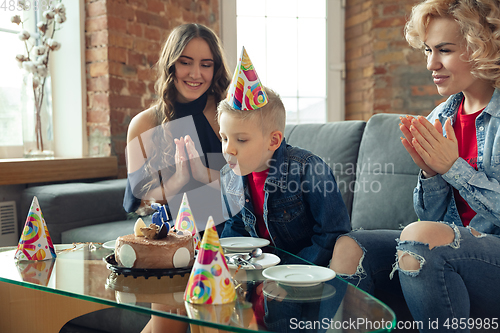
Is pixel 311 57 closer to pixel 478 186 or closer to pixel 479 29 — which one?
pixel 479 29

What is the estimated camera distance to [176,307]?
0.77m

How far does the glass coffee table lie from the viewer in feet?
2.34

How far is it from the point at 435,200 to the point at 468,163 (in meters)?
0.14

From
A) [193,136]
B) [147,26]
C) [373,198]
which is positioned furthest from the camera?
[147,26]

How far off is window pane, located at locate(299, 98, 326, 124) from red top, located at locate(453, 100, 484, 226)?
7.36ft

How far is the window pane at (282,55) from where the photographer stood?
345 centimetres

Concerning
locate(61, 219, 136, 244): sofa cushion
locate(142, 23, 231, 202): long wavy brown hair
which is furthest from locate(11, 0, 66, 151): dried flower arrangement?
locate(142, 23, 231, 202): long wavy brown hair

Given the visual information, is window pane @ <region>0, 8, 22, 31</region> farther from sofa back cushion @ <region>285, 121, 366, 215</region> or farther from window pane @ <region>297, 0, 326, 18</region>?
window pane @ <region>297, 0, 326, 18</region>

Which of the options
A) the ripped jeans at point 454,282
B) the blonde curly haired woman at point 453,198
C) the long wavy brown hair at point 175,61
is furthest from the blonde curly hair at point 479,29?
the long wavy brown hair at point 175,61

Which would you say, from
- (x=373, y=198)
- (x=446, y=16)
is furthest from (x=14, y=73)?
(x=446, y=16)

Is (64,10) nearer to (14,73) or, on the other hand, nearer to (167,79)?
(14,73)

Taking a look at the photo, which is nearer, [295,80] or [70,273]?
[70,273]

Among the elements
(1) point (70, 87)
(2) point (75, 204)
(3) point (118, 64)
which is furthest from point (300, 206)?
(1) point (70, 87)

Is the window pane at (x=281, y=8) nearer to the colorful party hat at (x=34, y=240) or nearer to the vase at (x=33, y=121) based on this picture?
the vase at (x=33, y=121)
